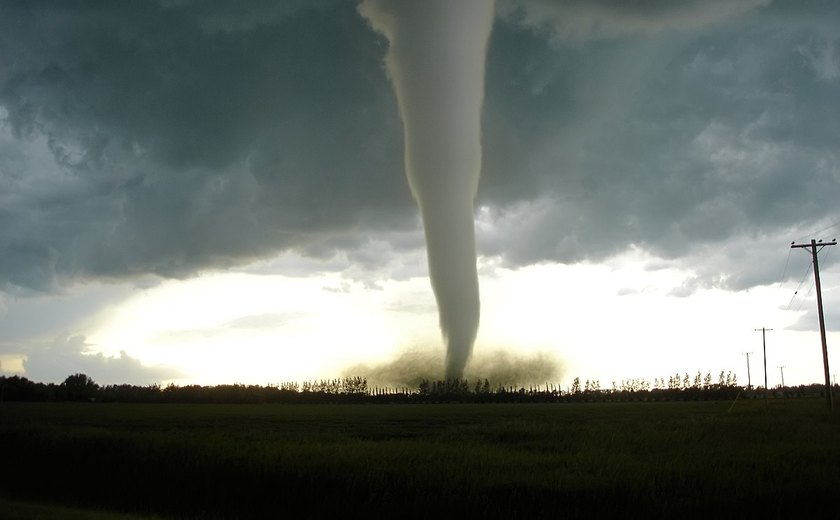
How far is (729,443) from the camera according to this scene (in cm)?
3366

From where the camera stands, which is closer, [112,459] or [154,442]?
[112,459]

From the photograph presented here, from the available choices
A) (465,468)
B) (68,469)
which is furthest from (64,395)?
(465,468)

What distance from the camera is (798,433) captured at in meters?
38.7

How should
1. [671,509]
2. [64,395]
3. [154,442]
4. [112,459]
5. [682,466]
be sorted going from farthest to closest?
1. [64,395]
2. [154,442]
3. [112,459]
4. [682,466]
5. [671,509]

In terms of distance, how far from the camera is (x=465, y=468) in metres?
25.7

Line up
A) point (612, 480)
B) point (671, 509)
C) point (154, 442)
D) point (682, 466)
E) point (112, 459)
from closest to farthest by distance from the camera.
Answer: point (671, 509), point (612, 480), point (682, 466), point (112, 459), point (154, 442)

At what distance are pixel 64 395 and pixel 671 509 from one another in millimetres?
201952

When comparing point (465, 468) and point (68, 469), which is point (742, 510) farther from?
point (68, 469)

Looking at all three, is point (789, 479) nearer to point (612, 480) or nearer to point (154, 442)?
point (612, 480)

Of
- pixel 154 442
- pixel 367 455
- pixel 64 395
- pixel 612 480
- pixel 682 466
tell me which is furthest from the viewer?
pixel 64 395

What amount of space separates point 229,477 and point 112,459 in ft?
28.6

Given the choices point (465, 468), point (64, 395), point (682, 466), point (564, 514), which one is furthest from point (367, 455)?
point (64, 395)

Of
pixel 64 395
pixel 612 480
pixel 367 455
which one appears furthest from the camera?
pixel 64 395

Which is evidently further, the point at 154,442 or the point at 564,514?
the point at 154,442
